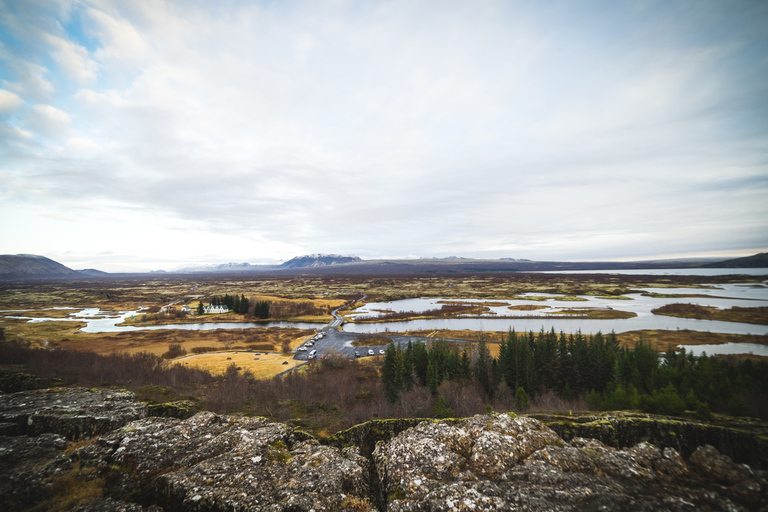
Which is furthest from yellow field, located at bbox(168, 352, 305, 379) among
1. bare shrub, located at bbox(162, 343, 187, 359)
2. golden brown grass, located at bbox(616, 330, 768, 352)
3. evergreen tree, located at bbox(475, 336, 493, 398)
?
golden brown grass, located at bbox(616, 330, 768, 352)

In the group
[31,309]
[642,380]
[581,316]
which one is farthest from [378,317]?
[31,309]

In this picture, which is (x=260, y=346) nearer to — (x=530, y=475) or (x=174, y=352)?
(x=174, y=352)

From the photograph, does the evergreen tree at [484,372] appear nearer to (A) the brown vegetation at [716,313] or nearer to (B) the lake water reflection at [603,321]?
(B) the lake water reflection at [603,321]

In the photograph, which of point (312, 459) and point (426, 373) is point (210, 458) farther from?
point (426, 373)

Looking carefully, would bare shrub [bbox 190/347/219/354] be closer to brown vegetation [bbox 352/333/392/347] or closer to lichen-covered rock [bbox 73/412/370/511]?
brown vegetation [bbox 352/333/392/347]

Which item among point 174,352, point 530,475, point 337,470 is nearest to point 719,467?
point 530,475
